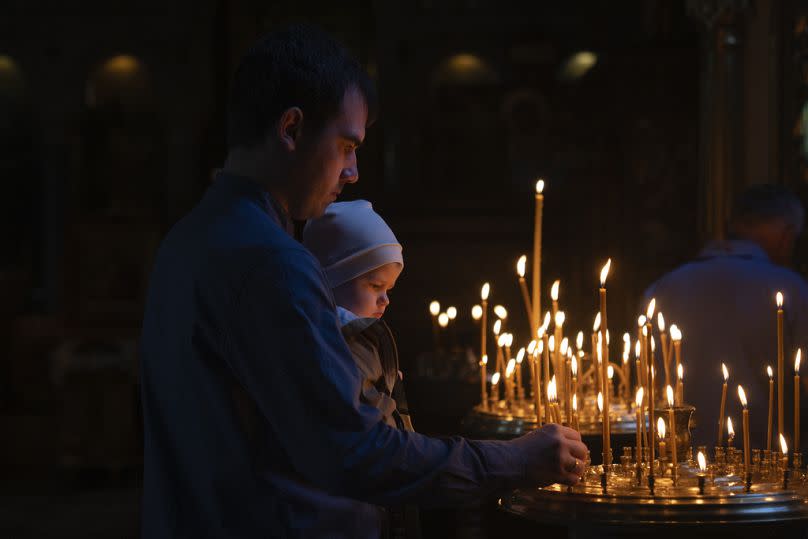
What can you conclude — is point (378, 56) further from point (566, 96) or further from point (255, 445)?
point (255, 445)

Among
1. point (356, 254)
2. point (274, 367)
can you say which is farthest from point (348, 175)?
point (356, 254)

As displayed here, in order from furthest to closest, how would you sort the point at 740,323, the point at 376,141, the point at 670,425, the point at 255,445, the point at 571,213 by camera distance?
the point at 376,141, the point at 571,213, the point at 740,323, the point at 670,425, the point at 255,445

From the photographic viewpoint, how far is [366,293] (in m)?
2.42

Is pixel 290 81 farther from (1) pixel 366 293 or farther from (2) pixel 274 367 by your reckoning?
(1) pixel 366 293

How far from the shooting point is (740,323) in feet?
12.5

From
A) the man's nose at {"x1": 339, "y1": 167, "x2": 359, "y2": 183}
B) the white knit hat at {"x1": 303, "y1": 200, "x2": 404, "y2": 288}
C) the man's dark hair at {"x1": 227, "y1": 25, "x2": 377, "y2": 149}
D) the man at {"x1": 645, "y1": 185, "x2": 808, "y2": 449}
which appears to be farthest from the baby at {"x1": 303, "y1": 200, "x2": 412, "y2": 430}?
the man at {"x1": 645, "y1": 185, "x2": 808, "y2": 449}

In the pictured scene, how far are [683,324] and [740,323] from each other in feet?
0.62

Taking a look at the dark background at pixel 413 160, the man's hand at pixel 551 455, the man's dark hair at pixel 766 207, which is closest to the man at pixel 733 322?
the man's dark hair at pixel 766 207

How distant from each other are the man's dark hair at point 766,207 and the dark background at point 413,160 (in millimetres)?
1161

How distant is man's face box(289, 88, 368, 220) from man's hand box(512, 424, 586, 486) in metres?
0.44

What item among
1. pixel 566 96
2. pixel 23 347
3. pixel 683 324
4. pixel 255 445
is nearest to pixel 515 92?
pixel 566 96

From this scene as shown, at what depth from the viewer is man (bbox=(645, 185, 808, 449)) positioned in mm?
3777

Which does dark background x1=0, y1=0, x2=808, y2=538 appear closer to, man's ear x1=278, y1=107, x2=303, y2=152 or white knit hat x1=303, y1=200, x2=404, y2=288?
white knit hat x1=303, y1=200, x2=404, y2=288

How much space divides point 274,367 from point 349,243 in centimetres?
96
